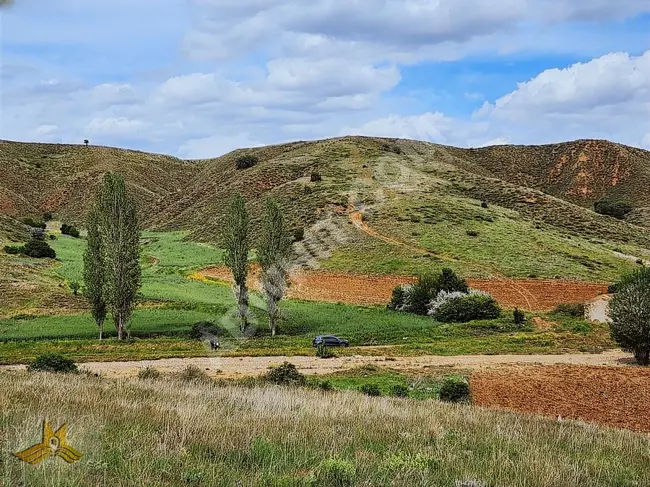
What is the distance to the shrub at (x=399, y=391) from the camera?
23886 mm

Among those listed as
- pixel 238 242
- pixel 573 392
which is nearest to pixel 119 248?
pixel 238 242

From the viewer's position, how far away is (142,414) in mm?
10633

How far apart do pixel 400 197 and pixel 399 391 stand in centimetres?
7236

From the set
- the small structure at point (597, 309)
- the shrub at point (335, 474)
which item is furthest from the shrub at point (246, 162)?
the shrub at point (335, 474)

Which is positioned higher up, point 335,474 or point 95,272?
point 95,272

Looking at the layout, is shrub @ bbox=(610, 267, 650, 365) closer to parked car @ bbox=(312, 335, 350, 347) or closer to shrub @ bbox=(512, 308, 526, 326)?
shrub @ bbox=(512, 308, 526, 326)

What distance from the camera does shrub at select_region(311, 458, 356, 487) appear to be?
7.18 meters

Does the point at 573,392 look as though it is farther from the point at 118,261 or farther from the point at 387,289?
the point at 387,289

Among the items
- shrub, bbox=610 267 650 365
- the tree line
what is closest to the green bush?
the tree line

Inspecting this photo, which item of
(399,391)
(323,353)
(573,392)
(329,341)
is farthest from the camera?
(329,341)

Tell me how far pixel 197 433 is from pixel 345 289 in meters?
54.9

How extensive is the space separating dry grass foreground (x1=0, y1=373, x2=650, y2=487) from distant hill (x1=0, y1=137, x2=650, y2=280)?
43274mm

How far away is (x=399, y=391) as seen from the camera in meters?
24.2

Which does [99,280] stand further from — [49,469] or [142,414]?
[49,469]
